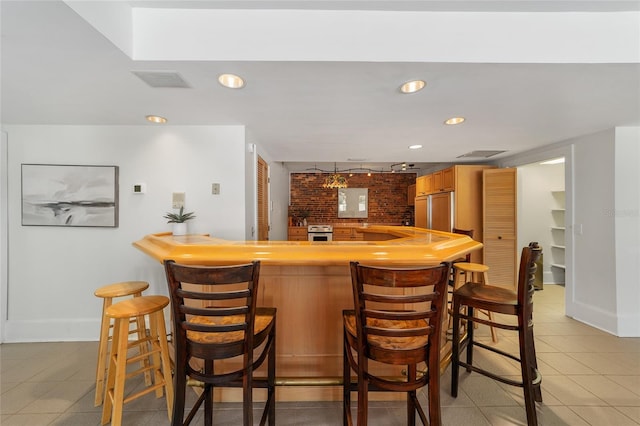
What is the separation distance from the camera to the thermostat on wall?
8.71 ft

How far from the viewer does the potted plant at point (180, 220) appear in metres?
2.42

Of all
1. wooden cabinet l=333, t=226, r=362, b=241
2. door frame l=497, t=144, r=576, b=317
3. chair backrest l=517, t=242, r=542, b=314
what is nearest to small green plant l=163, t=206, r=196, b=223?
chair backrest l=517, t=242, r=542, b=314

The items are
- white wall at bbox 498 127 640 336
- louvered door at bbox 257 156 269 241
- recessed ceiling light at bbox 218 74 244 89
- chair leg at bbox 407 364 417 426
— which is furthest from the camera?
louvered door at bbox 257 156 269 241

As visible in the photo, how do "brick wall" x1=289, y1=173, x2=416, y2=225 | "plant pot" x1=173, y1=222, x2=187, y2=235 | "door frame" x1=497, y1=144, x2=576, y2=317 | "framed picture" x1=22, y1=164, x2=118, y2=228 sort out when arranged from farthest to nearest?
"brick wall" x1=289, y1=173, x2=416, y2=225 → "door frame" x1=497, y1=144, x2=576, y2=317 → "framed picture" x1=22, y1=164, x2=118, y2=228 → "plant pot" x1=173, y1=222, x2=187, y2=235

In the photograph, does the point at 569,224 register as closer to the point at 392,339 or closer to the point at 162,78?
the point at 392,339

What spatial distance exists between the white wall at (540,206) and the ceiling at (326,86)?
6.52ft

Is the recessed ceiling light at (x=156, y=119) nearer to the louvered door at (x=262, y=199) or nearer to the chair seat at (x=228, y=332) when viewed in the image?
the louvered door at (x=262, y=199)

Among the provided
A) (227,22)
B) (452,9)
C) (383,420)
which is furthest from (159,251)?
(452,9)

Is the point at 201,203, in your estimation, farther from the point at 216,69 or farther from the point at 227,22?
the point at 227,22

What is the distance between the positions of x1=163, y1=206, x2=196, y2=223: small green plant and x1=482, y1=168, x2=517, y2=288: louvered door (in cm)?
415

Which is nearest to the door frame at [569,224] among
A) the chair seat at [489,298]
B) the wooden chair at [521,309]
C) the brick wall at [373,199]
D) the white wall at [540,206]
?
the white wall at [540,206]

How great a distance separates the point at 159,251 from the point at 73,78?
1.32 meters

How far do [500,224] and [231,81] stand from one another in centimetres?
418

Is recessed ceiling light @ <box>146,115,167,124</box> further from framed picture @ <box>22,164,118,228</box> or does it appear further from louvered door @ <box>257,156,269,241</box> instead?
louvered door @ <box>257,156,269,241</box>
